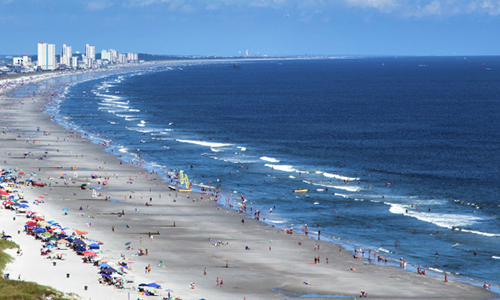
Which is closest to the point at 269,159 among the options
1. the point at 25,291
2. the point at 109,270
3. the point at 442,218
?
the point at 442,218

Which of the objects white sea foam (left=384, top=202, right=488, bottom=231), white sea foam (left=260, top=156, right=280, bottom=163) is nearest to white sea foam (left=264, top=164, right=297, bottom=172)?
white sea foam (left=260, top=156, right=280, bottom=163)

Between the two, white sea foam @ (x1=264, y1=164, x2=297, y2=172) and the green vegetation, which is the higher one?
the green vegetation

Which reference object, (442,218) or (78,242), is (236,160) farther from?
(78,242)

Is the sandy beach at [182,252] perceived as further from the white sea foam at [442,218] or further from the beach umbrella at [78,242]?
the white sea foam at [442,218]

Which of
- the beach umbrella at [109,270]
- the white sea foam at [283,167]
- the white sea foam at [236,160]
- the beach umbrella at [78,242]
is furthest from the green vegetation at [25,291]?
the white sea foam at [236,160]

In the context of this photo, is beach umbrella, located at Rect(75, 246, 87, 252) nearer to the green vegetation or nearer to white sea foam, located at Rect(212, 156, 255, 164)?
the green vegetation
